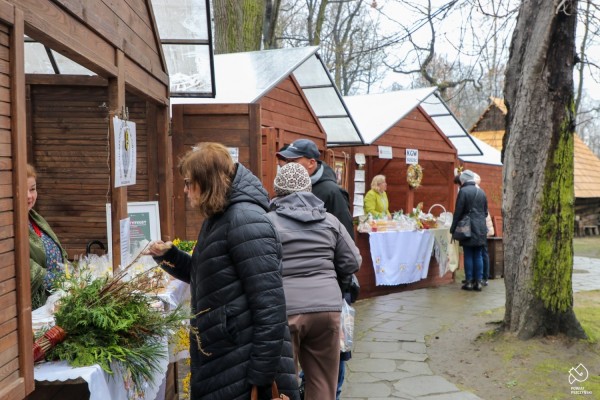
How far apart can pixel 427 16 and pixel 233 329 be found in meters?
5.58

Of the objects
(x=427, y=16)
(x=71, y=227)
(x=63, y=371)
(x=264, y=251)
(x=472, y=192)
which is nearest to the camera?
(x=63, y=371)

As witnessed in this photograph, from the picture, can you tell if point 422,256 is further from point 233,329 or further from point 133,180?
point 233,329

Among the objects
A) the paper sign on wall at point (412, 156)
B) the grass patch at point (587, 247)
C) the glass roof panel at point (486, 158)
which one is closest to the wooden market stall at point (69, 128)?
the paper sign on wall at point (412, 156)

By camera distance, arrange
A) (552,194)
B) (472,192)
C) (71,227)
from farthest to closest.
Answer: (472,192)
(552,194)
(71,227)

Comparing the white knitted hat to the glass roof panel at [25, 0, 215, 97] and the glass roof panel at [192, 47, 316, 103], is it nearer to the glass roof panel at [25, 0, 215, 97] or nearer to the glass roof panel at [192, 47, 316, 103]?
the glass roof panel at [25, 0, 215, 97]

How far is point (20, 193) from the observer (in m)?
2.15

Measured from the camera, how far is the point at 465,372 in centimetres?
541

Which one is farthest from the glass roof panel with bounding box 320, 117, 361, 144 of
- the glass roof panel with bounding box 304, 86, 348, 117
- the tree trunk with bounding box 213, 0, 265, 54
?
the tree trunk with bounding box 213, 0, 265, 54

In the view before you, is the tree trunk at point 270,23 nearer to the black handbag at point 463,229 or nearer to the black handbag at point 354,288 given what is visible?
the black handbag at point 463,229

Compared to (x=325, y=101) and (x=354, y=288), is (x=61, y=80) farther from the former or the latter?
(x=325, y=101)

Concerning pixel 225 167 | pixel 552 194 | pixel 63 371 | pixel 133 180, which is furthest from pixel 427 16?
pixel 63 371

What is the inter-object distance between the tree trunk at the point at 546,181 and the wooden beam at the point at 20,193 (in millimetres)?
4878

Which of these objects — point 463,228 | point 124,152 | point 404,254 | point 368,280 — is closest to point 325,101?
point 404,254

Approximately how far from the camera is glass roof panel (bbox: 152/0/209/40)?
5375 mm
